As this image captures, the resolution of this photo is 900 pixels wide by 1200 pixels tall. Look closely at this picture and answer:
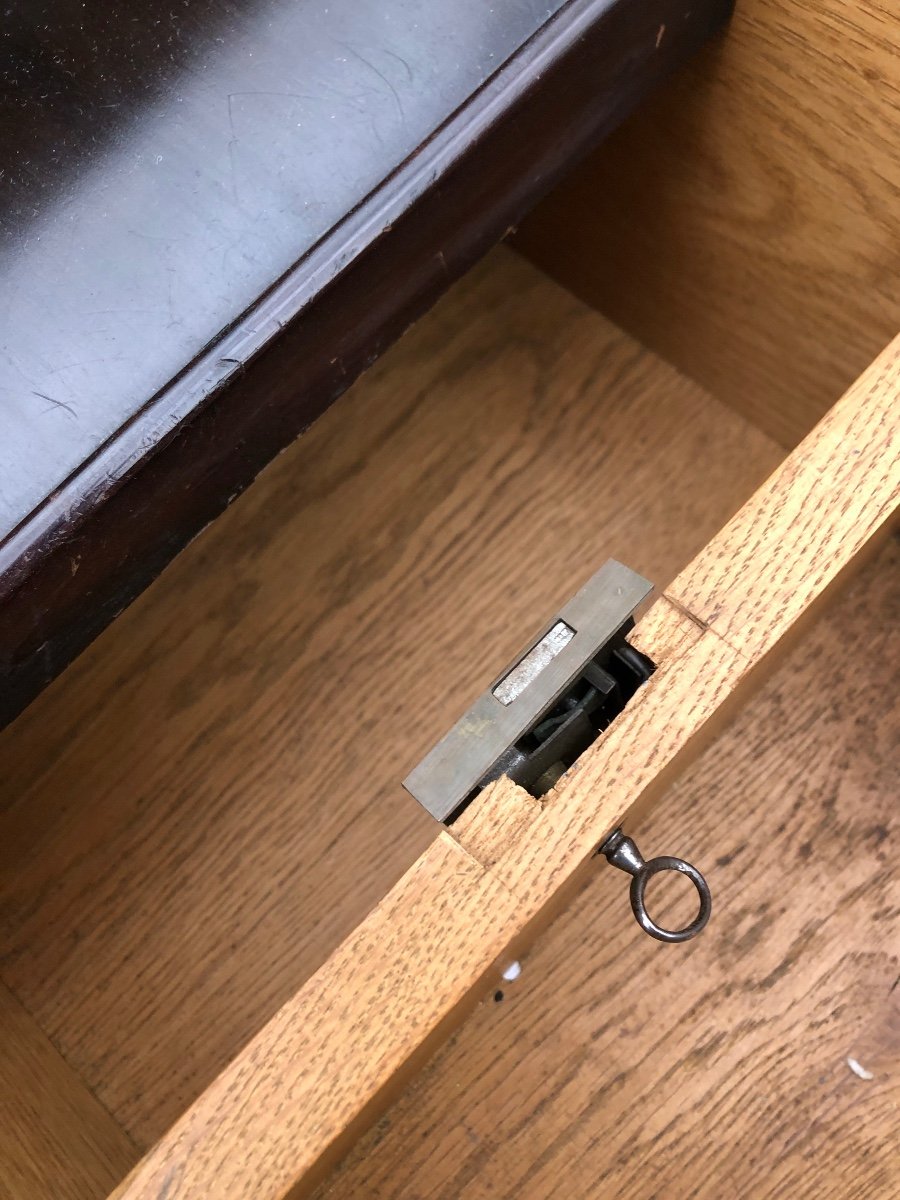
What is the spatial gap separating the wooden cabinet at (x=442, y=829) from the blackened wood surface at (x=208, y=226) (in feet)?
0.67

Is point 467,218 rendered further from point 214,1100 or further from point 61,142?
point 214,1100

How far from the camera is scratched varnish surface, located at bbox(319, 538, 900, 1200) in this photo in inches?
26.7

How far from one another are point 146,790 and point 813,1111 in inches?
18.5

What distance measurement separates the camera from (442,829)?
0.71 metres

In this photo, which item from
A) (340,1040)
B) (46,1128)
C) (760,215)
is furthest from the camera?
(760,215)

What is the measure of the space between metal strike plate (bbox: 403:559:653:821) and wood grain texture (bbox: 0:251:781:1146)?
28 centimetres

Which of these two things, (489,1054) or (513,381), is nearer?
(489,1054)

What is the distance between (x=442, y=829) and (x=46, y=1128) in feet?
0.90

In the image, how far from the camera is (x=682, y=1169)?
68 centimetres

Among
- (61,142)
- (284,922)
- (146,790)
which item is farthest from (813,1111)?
(61,142)

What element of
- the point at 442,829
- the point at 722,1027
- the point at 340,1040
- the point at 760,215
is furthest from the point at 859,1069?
the point at 760,215

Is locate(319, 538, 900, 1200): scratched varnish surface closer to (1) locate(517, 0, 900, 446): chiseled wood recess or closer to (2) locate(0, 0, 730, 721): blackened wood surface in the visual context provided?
(1) locate(517, 0, 900, 446): chiseled wood recess

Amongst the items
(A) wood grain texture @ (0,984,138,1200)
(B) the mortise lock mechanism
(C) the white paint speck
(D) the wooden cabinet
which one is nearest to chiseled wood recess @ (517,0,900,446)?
(D) the wooden cabinet

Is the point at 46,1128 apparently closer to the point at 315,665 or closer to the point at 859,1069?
the point at 315,665
